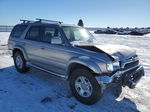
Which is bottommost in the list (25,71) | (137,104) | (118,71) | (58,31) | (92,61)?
(137,104)

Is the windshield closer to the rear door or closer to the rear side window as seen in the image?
the rear door

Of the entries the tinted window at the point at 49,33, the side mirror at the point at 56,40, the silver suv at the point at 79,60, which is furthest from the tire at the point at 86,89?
the tinted window at the point at 49,33

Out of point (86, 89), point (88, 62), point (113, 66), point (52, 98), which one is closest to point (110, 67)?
point (113, 66)

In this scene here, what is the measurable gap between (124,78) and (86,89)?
947 millimetres

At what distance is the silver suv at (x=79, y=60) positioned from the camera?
10.6 feet

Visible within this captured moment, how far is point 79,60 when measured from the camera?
345 cm

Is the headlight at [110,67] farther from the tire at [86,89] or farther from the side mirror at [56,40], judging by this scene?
the side mirror at [56,40]

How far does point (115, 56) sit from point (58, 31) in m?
1.82

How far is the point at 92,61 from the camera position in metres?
3.26

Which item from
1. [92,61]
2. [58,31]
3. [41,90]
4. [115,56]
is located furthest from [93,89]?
[58,31]

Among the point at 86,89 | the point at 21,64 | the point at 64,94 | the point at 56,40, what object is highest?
the point at 56,40

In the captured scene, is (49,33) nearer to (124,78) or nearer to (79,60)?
(79,60)

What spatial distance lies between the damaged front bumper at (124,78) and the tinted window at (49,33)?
6.14 ft

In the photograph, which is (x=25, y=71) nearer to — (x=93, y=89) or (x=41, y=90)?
(x=41, y=90)
